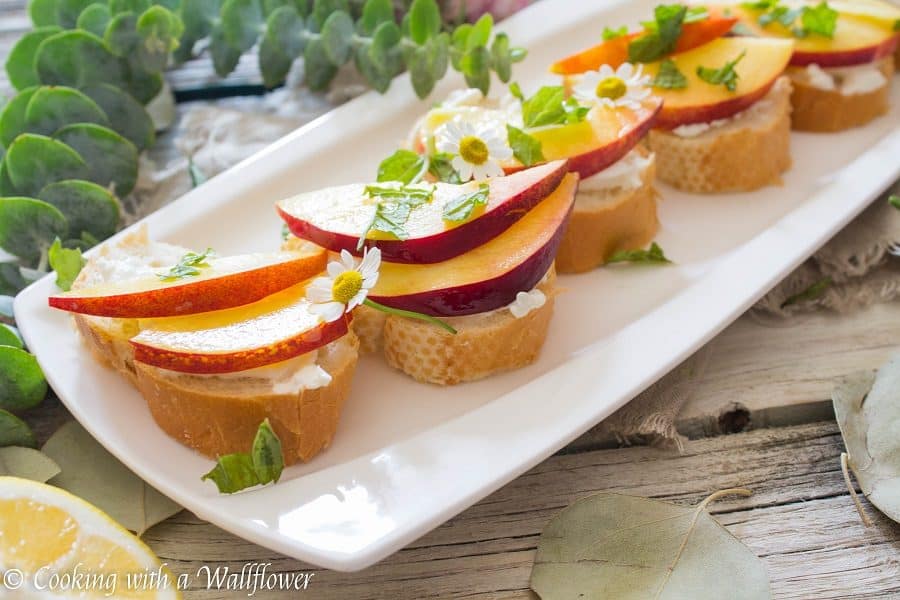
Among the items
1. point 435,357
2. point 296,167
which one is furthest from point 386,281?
point 296,167

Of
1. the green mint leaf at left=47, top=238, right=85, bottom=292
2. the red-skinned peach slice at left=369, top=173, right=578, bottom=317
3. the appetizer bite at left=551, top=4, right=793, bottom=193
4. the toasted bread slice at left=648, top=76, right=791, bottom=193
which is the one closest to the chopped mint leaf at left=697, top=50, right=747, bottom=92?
the appetizer bite at left=551, top=4, right=793, bottom=193

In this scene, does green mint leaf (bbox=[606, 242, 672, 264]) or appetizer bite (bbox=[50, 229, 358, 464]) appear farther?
green mint leaf (bbox=[606, 242, 672, 264])

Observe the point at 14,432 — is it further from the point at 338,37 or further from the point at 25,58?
the point at 338,37

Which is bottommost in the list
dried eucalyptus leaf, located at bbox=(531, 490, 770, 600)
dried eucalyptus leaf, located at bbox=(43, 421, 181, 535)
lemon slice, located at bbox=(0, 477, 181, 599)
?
dried eucalyptus leaf, located at bbox=(531, 490, 770, 600)

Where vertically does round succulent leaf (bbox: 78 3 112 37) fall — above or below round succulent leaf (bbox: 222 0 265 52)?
above

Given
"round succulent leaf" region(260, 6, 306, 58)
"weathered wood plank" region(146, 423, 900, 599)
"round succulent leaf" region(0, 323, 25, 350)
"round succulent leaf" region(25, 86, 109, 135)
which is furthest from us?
"round succulent leaf" region(260, 6, 306, 58)

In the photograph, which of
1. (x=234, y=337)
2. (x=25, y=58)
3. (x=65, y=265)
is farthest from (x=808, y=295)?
(x=25, y=58)

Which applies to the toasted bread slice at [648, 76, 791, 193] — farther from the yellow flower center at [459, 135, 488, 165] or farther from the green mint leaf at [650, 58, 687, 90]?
the yellow flower center at [459, 135, 488, 165]
